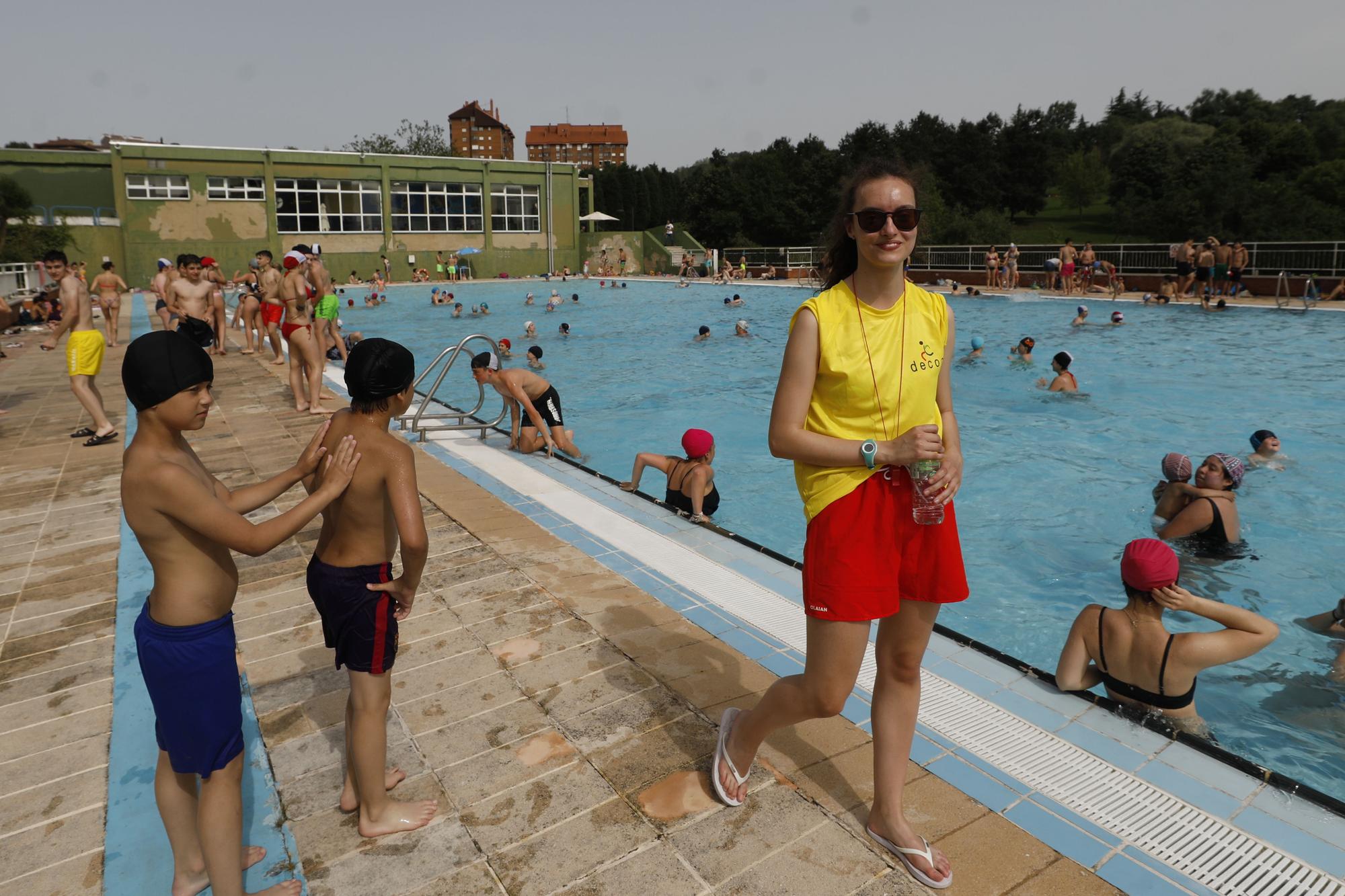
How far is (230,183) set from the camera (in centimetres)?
3562

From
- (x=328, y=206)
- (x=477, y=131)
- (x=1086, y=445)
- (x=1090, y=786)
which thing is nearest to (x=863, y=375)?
(x=1090, y=786)

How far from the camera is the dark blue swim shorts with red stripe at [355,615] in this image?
2.36 m

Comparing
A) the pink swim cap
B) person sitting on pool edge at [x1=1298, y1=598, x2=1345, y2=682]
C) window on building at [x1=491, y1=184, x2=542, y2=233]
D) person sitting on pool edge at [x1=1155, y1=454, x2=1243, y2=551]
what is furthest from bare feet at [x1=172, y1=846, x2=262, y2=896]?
window on building at [x1=491, y1=184, x2=542, y2=233]

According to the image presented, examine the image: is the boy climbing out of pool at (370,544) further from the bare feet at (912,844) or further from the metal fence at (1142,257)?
the metal fence at (1142,257)

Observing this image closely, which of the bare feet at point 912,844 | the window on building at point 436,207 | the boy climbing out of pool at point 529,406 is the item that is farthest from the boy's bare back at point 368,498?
the window on building at point 436,207

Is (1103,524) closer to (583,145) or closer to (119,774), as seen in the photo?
(119,774)

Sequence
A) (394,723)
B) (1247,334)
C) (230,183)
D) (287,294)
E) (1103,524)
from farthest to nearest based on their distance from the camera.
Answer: (230,183) < (1247,334) < (287,294) < (1103,524) < (394,723)

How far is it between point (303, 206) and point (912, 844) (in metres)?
41.1

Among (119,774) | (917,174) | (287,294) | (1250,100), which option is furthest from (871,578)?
(1250,100)

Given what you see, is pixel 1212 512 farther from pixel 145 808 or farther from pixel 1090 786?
pixel 145 808

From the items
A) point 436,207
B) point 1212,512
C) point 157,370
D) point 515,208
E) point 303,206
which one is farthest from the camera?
point 515,208

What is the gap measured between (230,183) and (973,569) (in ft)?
124

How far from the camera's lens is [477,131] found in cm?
13438

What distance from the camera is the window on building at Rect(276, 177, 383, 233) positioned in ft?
121
